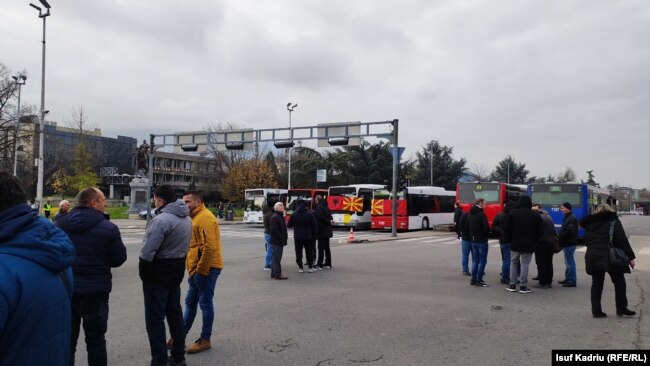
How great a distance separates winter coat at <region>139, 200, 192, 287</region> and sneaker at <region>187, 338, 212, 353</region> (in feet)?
3.21

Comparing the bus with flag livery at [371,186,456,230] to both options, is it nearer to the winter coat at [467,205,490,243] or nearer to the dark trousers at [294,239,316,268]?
the dark trousers at [294,239,316,268]

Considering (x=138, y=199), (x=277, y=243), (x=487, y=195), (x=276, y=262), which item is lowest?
(x=276, y=262)

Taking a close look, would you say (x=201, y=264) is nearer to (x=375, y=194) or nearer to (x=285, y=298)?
(x=285, y=298)

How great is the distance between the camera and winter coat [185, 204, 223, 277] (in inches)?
224

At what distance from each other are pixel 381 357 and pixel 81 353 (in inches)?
134

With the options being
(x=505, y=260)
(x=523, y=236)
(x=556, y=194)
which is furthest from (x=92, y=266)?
(x=556, y=194)

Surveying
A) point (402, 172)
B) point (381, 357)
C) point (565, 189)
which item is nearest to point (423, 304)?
point (381, 357)

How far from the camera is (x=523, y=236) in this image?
31.4 feet

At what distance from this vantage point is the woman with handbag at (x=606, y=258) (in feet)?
23.7

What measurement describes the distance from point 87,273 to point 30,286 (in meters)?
2.47

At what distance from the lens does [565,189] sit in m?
23.7

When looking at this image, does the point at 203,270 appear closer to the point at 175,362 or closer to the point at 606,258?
the point at 175,362

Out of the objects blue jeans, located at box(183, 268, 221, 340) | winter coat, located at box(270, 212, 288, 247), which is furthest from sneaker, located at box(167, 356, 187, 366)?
winter coat, located at box(270, 212, 288, 247)

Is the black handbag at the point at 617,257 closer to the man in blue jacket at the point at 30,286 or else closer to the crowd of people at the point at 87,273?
the crowd of people at the point at 87,273
